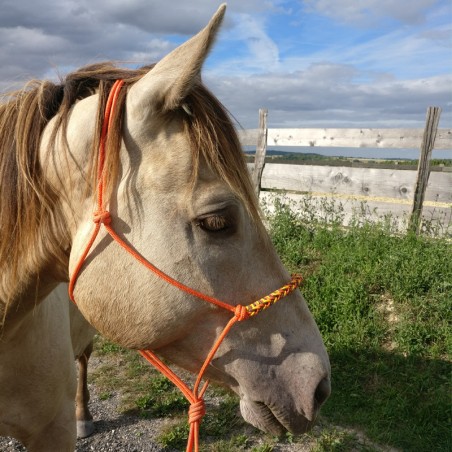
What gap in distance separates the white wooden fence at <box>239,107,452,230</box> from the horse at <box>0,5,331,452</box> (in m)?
3.57

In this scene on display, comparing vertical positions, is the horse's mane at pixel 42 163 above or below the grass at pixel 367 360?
above

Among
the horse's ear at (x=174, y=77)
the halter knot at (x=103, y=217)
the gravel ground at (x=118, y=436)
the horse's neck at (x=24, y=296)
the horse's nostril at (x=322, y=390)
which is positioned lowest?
the gravel ground at (x=118, y=436)

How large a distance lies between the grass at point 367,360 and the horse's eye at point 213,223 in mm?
2497

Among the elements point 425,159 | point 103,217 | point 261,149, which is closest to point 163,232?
point 103,217

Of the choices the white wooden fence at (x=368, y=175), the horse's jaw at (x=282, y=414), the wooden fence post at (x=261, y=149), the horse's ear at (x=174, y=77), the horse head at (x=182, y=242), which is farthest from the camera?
the wooden fence post at (x=261, y=149)

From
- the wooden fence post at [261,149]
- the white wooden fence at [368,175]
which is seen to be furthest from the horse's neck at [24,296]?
the wooden fence post at [261,149]

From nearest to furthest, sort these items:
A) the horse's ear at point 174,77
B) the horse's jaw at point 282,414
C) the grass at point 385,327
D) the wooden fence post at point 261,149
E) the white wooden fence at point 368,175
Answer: the horse's ear at point 174,77 < the horse's jaw at point 282,414 < the grass at point 385,327 < the white wooden fence at point 368,175 < the wooden fence post at point 261,149

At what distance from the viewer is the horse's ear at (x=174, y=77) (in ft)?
4.40

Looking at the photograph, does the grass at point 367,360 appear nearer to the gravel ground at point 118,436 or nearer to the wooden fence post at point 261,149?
the gravel ground at point 118,436

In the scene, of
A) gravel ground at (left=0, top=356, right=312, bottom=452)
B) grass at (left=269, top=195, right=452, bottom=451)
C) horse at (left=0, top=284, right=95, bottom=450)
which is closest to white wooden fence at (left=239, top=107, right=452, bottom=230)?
grass at (left=269, top=195, right=452, bottom=451)

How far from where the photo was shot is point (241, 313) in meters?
1.51

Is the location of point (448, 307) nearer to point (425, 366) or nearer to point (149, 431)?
point (425, 366)

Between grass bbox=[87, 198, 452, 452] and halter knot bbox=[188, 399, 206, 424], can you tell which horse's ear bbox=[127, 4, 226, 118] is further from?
grass bbox=[87, 198, 452, 452]

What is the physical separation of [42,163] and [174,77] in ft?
1.97
